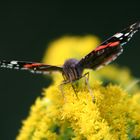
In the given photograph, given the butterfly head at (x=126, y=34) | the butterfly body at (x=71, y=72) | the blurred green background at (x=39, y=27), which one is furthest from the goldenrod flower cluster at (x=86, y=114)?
the blurred green background at (x=39, y=27)

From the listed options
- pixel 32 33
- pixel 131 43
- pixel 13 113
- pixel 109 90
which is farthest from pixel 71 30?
pixel 109 90

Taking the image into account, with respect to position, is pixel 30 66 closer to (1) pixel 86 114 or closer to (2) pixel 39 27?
(1) pixel 86 114

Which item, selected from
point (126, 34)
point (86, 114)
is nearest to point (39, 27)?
point (126, 34)

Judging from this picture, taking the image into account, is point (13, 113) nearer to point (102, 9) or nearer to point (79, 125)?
point (102, 9)


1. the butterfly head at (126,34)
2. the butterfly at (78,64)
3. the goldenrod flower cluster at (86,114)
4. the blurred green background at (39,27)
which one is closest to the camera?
the goldenrod flower cluster at (86,114)

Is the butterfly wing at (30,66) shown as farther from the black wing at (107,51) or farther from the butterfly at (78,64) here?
Result: the black wing at (107,51)

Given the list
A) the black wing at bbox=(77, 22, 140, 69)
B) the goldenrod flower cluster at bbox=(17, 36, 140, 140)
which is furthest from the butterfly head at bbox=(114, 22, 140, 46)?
the goldenrod flower cluster at bbox=(17, 36, 140, 140)
